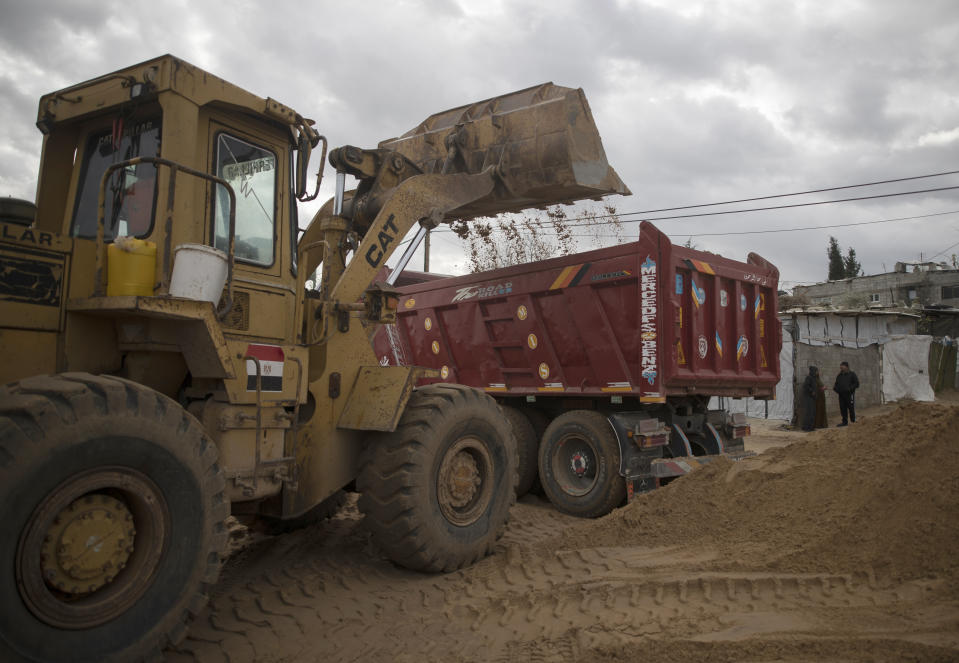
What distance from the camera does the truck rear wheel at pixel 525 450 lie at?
750 cm

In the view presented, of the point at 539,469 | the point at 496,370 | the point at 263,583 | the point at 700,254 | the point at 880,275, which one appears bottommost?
the point at 263,583

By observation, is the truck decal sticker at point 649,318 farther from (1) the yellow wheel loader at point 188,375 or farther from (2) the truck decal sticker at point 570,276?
(1) the yellow wheel loader at point 188,375

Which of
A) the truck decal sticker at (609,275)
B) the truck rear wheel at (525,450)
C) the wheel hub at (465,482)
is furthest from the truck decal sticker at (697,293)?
the wheel hub at (465,482)

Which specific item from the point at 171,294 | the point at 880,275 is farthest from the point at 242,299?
the point at 880,275

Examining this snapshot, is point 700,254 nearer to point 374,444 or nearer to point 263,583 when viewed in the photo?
point 374,444

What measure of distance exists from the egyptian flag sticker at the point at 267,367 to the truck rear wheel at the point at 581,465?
3.78 metres

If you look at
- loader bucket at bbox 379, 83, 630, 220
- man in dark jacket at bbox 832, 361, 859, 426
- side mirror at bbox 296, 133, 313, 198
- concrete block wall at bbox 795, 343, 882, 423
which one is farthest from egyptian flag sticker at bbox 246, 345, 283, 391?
concrete block wall at bbox 795, 343, 882, 423

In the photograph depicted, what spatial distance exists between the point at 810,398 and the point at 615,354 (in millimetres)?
10136

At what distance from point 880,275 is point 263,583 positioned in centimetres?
4195

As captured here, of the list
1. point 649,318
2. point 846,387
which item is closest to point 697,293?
point 649,318

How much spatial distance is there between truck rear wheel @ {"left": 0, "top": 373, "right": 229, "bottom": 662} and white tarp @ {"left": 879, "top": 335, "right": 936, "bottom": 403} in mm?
19184

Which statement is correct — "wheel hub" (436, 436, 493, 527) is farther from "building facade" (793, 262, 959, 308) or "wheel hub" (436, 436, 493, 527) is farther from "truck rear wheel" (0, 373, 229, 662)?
"building facade" (793, 262, 959, 308)

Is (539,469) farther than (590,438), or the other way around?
(539,469)

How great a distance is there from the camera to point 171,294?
3168 millimetres
